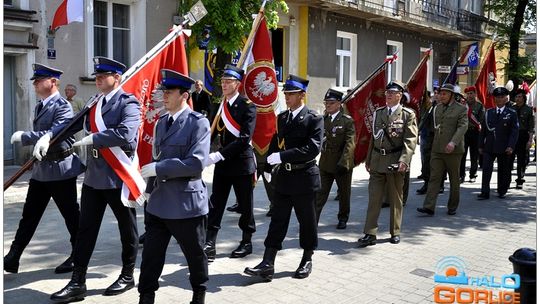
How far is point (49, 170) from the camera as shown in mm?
5660

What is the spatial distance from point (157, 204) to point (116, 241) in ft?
9.27

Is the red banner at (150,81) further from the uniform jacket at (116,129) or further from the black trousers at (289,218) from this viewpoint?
the black trousers at (289,218)

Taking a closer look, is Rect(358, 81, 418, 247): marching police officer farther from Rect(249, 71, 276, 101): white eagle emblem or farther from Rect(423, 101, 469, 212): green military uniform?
Rect(423, 101, 469, 212): green military uniform

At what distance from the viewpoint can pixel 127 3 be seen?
14062mm

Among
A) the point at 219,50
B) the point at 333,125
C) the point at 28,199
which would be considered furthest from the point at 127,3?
the point at 28,199

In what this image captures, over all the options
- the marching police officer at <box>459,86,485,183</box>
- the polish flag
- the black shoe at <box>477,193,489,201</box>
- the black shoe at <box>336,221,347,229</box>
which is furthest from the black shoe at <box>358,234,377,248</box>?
the polish flag

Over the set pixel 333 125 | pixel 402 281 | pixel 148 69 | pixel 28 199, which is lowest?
pixel 402 281

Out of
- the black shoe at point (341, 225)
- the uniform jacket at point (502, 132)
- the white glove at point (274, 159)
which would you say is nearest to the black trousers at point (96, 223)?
the white glove at point (274, 159)

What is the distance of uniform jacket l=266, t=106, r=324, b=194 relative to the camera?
5672mm

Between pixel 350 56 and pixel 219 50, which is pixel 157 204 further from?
pixel 350 56

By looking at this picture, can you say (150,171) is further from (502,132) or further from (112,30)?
(112,30)

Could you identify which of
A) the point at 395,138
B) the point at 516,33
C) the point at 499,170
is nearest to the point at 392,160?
the point at 395,138

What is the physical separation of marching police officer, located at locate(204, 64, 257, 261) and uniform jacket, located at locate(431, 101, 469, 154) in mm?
3828

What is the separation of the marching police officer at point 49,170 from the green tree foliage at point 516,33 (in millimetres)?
15600
